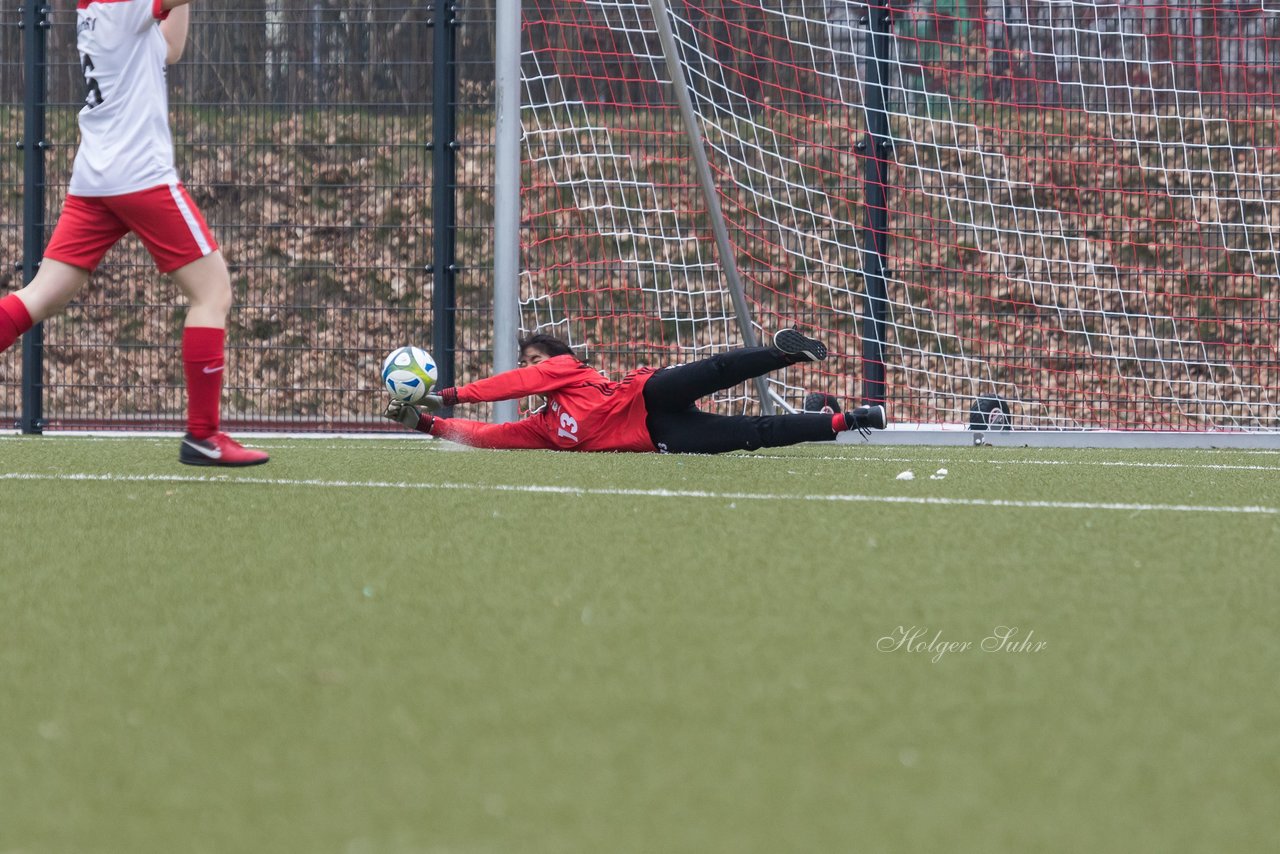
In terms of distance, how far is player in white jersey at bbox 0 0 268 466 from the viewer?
4559mm

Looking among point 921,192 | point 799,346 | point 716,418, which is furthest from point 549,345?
point 921,192

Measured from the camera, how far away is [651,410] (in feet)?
20.2

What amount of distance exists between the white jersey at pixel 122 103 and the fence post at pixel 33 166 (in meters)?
4.25

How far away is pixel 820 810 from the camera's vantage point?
1439 mm

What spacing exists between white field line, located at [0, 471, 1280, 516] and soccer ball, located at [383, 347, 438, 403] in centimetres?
164

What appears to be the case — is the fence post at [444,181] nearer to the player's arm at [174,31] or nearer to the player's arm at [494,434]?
the player's arm at [494,434]

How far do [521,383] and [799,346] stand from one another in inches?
43.8

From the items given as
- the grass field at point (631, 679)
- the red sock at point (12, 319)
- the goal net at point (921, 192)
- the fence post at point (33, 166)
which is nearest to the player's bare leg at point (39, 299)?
the red sock at point (12, 319)

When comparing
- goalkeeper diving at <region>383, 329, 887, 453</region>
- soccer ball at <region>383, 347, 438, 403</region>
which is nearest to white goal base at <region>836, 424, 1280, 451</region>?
goalkeeper diving at <region>383, 329, 887, 453</region>

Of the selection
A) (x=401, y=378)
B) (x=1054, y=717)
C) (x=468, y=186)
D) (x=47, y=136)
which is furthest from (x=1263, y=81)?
(x=1054, y=717)

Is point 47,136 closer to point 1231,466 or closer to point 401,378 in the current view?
point 401,378

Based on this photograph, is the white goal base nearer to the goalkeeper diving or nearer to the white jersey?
the goalkeeper diving

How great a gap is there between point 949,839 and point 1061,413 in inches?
336

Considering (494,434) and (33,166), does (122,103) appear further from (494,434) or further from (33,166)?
(33,166)
